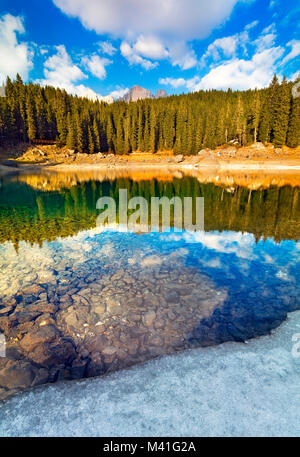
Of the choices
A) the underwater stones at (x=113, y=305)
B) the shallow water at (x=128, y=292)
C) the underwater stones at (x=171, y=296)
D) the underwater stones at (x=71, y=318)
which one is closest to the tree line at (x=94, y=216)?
the shallow water at (x=128, y=292)

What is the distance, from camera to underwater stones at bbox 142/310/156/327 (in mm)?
5719

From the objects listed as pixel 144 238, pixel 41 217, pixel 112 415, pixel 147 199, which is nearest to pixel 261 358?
pixel 112 415

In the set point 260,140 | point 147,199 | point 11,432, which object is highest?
point 260,140

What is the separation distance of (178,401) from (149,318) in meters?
2.53

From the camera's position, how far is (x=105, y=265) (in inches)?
354

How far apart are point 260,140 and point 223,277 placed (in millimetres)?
79050

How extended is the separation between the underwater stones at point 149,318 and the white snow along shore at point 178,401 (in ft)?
4.09

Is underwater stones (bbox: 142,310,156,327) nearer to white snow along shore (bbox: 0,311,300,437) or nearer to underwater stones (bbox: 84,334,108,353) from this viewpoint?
underwater stones (bbox: 84,334,108,353)

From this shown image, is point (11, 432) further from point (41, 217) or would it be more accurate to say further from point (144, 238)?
point (41, 217)

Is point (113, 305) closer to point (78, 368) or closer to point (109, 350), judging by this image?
point (109, 350)

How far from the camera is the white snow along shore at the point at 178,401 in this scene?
3.03m

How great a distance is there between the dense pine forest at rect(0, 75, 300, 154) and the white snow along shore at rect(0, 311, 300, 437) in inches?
3054
